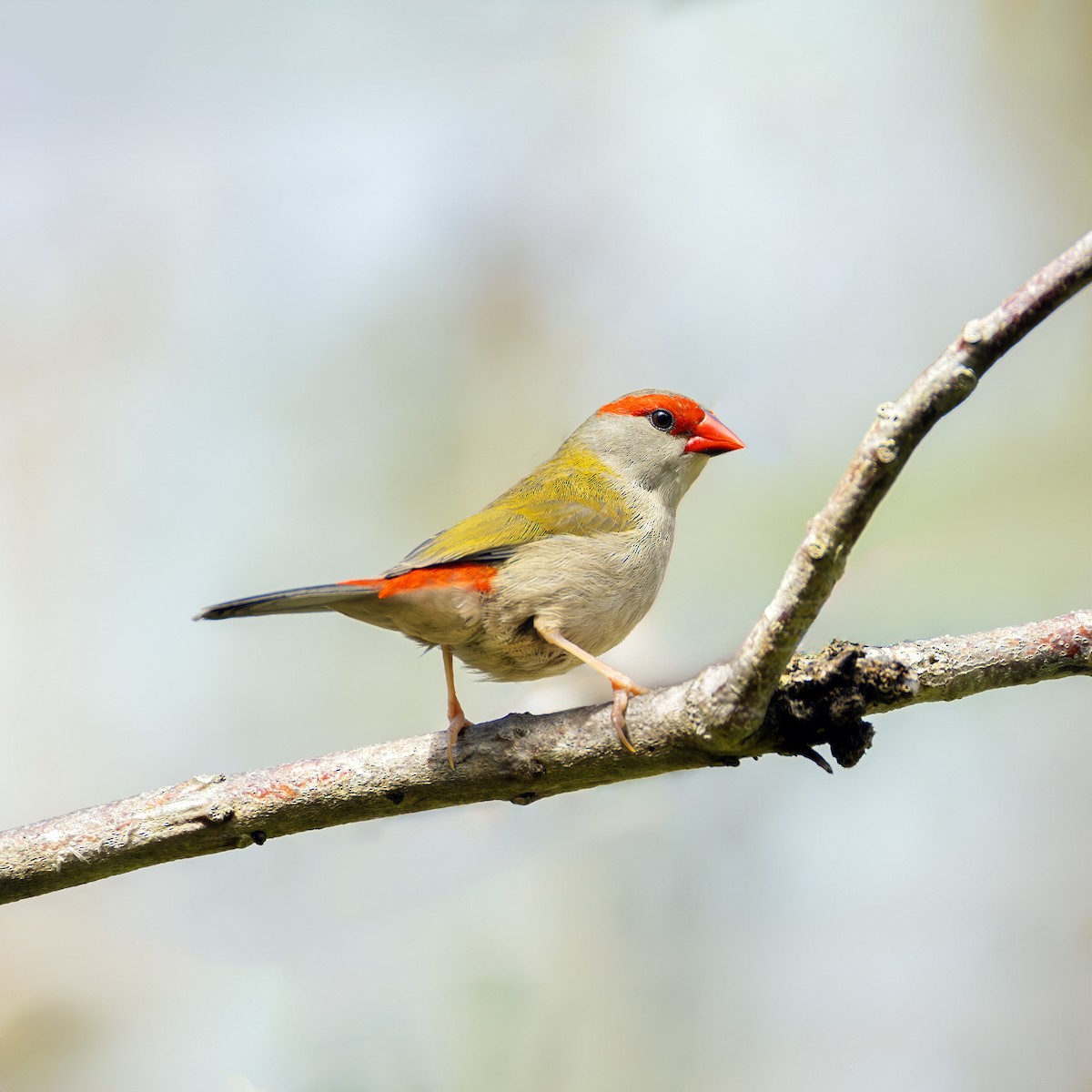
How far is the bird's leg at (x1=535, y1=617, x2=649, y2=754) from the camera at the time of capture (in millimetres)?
2730

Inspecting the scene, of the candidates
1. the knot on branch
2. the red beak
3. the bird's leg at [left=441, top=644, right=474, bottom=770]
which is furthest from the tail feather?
the red beak

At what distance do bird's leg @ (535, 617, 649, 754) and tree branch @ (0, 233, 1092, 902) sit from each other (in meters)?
0.04

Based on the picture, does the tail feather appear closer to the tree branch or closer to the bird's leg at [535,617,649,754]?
the tree branch

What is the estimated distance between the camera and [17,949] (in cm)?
630

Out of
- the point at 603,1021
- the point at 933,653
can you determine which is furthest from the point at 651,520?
Result: the point at 603,1021

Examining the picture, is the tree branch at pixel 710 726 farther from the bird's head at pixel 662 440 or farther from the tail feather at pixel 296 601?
the bird's head at pixel 662 440

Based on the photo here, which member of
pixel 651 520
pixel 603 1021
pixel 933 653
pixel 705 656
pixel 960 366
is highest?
pixel 960 366

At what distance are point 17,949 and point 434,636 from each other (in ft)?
14.5

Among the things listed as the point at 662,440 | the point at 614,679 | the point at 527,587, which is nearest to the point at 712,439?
the point at 662,440

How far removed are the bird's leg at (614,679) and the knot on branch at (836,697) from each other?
0.40 m

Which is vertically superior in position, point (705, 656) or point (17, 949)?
point (705, 656)

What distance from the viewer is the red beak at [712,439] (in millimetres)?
4301

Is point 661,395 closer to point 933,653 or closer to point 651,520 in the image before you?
point 651,520

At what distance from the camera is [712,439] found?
171 inches
